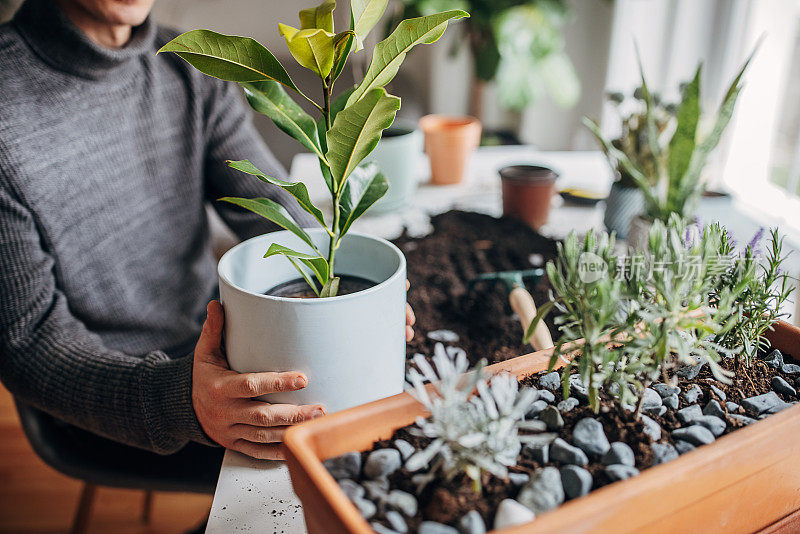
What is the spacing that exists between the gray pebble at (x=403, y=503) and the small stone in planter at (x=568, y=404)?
15 cm

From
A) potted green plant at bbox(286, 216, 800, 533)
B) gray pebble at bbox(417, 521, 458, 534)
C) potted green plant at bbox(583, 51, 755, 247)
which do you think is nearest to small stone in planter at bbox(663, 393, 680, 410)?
potted green plant at bbox(286, 216, 800, 533)

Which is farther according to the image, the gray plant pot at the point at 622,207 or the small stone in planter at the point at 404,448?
the gray plant pot at the point at 622,207

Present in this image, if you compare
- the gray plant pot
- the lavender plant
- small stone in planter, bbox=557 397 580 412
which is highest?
the lavender plant

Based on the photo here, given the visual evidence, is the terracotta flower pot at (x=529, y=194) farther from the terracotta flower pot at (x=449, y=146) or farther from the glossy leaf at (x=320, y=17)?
the glossy leaf at (x=320, y=17)

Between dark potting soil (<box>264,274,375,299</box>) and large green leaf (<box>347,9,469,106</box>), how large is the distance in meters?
0.20

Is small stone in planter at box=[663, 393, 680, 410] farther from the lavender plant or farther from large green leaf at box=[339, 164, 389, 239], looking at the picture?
large green leaf at box=[339, 164, 389, 239]

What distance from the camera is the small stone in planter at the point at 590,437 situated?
0.43 metres

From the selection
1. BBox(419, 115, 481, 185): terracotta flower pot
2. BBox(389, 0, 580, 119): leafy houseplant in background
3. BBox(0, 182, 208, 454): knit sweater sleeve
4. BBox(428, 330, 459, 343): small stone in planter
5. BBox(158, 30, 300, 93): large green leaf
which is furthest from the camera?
BBox(389, 0, 580, 119): leafy houseplant in background

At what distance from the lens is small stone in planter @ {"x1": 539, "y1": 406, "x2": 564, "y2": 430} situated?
0.45m

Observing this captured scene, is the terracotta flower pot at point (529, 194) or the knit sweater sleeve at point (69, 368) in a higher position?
the terracotta flower pot at point (529, 194)

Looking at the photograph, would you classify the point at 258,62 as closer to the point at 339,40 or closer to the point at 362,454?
the point at 339,40

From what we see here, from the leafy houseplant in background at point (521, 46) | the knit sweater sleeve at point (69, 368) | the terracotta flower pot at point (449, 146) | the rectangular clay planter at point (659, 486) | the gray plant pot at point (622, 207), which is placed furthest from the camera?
the leafy houseplant in background at point (521, 46)

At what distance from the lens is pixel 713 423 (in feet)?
1.46

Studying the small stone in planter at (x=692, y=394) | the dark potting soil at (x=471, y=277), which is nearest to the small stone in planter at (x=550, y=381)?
the small stone in planter at (x=692, y=394)
